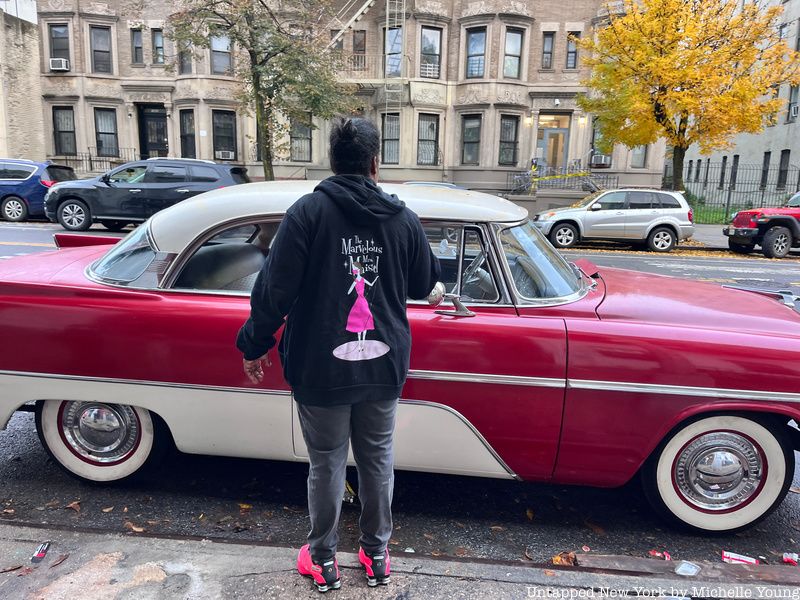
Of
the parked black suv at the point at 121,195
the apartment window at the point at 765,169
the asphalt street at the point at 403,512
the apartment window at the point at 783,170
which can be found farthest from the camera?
the apartment window at the point at 765,169

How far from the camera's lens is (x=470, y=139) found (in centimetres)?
2586

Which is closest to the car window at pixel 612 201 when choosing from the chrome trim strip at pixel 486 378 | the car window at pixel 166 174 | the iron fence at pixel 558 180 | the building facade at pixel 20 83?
the iron fence at pixel 558 180

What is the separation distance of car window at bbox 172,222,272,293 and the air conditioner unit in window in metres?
27.6

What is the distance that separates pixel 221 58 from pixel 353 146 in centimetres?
2610

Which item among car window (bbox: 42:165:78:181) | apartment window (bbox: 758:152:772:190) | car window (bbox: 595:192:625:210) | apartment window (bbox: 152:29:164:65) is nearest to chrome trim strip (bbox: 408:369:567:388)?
car window (bbox: 595:192:625:210)

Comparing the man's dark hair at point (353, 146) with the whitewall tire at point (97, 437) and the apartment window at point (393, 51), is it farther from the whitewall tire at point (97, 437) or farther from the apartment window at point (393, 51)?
the apartment window at point (393, 51)

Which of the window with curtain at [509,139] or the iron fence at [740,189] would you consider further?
the iron fence at [740,189]

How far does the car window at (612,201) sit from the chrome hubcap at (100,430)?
48.9 feet

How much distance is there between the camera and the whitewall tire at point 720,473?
2920mm

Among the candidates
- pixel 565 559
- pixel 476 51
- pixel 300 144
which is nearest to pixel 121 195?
pixel 300 144

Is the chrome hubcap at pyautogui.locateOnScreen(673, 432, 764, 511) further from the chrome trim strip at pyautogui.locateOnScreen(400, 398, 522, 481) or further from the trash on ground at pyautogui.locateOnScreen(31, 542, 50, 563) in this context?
the trash on ground at pyautogui.locateOnScreen(31, 542, 50, 563)

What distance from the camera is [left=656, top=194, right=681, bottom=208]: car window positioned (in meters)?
16.1

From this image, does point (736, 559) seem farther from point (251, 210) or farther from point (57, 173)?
point (57, 173)

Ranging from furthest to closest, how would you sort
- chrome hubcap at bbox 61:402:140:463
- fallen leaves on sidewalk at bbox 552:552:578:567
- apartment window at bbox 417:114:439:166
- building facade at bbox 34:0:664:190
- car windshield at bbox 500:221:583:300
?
apartment window at bbox 417:114:439:166, building facade at bbox 34:0:664:190, chrome hubcap at bbox 61:402:140:463, car windshield at bbox 500:221:583:300, fallen leaves on sidewalk at bbox 552:552:578:567
